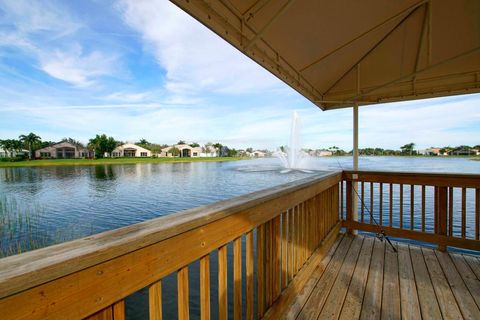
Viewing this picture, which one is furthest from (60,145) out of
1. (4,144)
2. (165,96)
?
(165,96)

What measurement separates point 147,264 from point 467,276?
9.26ft

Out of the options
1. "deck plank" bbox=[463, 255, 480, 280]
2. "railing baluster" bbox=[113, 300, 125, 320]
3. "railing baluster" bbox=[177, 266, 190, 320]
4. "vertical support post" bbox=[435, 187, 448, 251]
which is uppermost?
"railing baluster" bbox=[113, 300, 125, 320]

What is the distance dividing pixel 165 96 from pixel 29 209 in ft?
99.1

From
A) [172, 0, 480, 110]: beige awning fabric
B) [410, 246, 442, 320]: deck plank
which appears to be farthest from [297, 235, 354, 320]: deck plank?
[172, 0, 480, 110]: beige awning fabric

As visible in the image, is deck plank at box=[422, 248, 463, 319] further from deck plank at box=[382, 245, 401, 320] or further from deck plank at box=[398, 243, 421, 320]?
deck plank at box=[382, 245, 401, 320]

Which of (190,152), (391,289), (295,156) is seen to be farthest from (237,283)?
(190,152)

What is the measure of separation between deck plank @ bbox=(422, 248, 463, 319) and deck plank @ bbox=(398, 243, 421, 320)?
0.15m

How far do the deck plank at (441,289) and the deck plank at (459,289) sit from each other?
1.3 inches

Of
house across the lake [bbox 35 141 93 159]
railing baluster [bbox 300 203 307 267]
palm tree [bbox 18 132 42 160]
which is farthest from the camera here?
house across the lake [bbox 35 141 93 159]

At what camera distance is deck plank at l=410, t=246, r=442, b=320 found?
165 cm

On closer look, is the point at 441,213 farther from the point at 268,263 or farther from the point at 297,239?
the point at 268,263

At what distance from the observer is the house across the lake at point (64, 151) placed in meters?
44.4

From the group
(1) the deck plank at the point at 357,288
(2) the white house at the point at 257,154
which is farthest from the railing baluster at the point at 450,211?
(2) the white house at the point at 257,154

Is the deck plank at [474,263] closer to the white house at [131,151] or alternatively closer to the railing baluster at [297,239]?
the railing baluster at [297,239]
